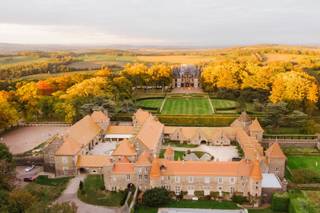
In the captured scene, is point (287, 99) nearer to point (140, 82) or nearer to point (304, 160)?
point (304, 160)

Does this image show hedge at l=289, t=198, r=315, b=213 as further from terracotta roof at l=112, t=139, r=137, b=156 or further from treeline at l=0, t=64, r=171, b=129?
treeline at l=0, t=64, r=171, b=129

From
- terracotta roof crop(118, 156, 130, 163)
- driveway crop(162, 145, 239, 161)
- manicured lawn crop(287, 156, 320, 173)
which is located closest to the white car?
terracotta roof crop(118, 156, 130, 163)

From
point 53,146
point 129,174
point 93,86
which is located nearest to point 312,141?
point 129,174

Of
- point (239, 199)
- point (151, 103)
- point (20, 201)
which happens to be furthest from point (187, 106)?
point (20, 201)

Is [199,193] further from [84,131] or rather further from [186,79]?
[186,79]

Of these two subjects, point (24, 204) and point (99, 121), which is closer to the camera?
point (24, 204)
